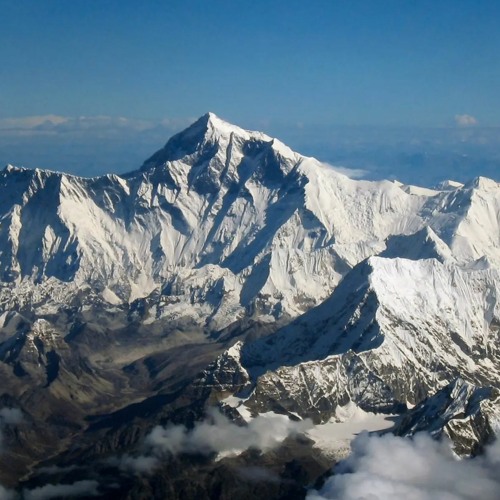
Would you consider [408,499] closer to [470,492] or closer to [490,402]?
[470,492]

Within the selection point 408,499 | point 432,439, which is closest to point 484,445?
point 432,439

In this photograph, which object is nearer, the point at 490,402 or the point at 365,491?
the point at 365,491

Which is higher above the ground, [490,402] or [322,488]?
[490,402]

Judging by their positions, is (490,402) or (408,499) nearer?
(408,499)

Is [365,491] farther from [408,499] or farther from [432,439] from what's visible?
[432,439]

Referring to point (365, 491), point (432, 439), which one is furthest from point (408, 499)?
point (432, 439)
